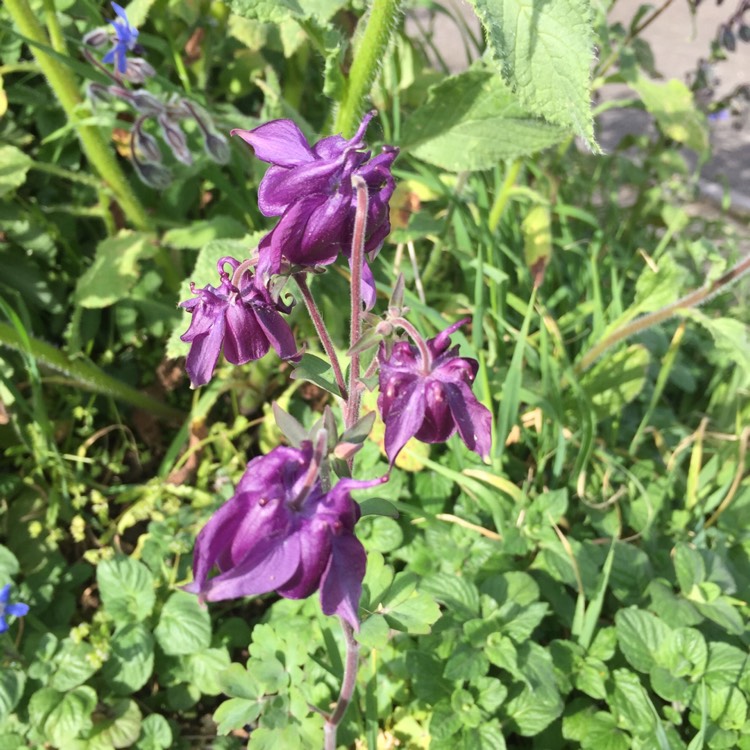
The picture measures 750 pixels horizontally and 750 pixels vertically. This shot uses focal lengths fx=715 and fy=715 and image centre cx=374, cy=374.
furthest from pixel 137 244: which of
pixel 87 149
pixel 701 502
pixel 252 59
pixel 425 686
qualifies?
pixel 701 502

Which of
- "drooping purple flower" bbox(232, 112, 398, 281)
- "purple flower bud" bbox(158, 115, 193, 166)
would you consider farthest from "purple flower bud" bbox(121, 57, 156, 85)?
"drooping purple flower" bbox(232, 112, 398, 281)

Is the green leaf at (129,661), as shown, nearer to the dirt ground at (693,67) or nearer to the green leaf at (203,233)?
the green leaf at (203,233)

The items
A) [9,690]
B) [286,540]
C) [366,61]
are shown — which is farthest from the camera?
[9,690]

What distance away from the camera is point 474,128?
1.59m

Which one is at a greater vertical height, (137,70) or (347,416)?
(137,70)

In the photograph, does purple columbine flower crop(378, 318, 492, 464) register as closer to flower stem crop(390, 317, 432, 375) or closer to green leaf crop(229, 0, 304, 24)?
flower stem crop(390, 317, 432, 375)

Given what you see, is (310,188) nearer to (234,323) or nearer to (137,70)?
(234,323)

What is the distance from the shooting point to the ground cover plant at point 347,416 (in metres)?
0.89

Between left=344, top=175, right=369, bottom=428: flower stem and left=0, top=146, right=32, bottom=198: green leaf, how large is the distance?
1.16 metres

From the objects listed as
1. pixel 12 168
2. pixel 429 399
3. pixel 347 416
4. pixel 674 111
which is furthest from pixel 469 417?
pixel 674 111

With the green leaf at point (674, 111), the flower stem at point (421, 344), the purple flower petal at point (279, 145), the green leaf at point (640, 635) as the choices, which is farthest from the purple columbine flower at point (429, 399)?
the green leaf at point (674, 111)

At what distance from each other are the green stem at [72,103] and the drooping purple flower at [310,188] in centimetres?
87

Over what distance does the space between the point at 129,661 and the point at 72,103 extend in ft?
4.17

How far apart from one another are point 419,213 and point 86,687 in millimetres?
1329
